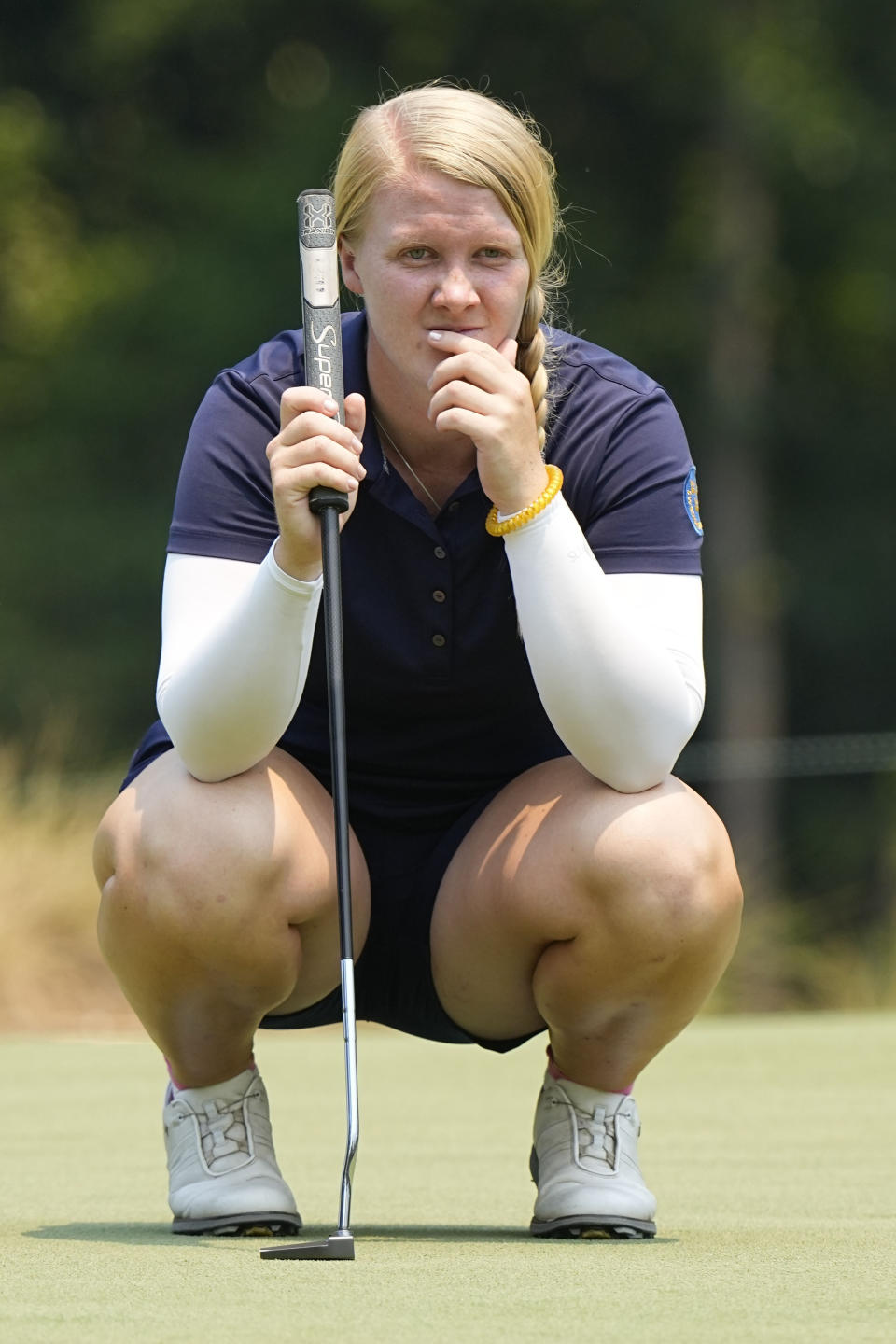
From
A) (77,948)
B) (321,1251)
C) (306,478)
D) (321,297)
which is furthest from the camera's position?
(77,948)

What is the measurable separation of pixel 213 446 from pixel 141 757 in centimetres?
43

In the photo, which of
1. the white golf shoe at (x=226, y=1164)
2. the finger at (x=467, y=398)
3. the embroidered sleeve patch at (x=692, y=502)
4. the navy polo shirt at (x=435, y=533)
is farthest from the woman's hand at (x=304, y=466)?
the white golf shoe at (x=226, y=1164)

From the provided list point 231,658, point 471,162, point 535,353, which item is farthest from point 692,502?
point 231,658

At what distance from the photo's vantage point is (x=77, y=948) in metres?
7.59

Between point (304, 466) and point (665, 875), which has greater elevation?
point (304, 466)

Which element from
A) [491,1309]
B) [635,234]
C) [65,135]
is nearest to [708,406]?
[635,234]

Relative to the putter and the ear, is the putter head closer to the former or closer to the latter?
the putter

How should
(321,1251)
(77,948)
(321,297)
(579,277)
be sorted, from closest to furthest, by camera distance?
(321,1251) < (321,297) < (77,948) < (579,277)

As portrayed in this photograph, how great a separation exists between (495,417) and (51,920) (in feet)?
18.5

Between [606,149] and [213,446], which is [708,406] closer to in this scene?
[606,149]

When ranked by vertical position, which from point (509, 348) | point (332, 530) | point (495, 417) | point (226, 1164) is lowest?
point (226, 1164)

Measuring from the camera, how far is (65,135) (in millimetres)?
12562

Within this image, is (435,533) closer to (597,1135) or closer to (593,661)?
(593,661)

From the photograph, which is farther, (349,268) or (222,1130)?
→ (349,268)
